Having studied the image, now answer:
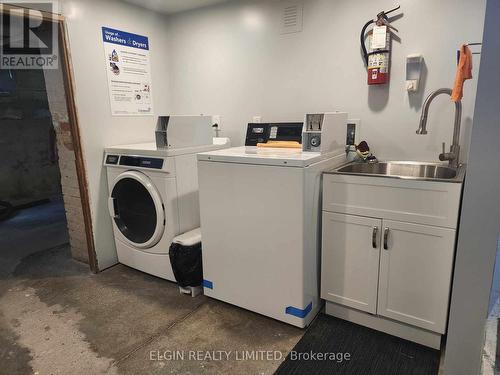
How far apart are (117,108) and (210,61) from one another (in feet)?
3.07

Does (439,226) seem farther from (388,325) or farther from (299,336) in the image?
(299,336)

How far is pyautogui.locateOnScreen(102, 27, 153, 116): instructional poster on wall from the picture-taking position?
8.70 ft

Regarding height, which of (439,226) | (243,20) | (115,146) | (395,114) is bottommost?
(439,226)

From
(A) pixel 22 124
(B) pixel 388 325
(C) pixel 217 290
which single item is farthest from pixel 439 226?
(A) pixel 22 124

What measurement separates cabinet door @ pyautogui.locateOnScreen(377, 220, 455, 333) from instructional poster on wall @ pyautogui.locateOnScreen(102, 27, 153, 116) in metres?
2.29

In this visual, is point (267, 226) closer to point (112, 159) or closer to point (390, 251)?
point (390, 251)

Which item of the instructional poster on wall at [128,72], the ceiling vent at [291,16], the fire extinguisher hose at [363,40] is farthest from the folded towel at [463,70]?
the instructional poster on wall at [128,72]

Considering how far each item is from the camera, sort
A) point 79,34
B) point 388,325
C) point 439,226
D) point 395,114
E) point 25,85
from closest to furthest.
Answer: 1. point 439,226
2. point 388,325
3. point 395,114
4. point 79,34
5. point 25,85

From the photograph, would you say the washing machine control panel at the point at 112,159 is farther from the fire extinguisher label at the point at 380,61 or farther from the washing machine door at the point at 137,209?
the fire extinguisher label at the point at 380,61

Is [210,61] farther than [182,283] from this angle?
Yes

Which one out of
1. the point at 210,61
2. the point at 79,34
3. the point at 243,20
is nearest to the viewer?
the point at 79,34

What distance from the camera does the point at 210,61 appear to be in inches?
117

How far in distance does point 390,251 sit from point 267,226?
693 millimetres

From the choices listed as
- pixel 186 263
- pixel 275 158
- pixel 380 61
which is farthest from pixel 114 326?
pixel 380 61
